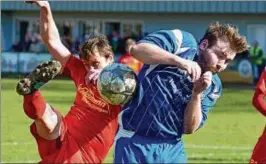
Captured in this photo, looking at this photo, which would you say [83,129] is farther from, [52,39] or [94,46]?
[52,39]

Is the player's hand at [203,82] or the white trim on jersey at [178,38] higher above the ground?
the white trim on jersey at [178,38]

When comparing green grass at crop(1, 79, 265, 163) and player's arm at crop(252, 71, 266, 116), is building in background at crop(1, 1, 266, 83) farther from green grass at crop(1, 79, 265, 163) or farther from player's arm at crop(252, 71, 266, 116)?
player's arm at crop(252, 71, 266, 116)

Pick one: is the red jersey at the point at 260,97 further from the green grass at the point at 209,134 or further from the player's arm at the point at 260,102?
the green grass at the point at 209,134

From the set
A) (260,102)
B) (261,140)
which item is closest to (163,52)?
(260,102)

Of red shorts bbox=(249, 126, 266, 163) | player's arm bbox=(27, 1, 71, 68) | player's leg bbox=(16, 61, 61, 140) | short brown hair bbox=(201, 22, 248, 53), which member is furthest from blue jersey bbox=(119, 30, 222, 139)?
red shorts bbox=(249, 126, 266, 163)

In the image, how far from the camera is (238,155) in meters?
12.5

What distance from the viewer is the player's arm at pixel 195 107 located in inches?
205

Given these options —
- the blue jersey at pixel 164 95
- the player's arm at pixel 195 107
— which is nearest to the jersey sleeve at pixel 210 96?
the player's arm at pixel 195 107

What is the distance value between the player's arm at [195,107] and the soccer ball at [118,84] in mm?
409

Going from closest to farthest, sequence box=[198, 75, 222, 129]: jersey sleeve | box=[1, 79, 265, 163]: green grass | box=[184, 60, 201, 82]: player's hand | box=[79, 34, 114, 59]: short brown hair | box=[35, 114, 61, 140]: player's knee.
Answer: box=[184, 60, 201, 82]: player's hand < box=[198, 75, 222, 129]: jersey sleeve < box=[35, 114, 61, 140]: player's knee < box=[79, 34, 114, 59]: short brown hair < box=[1, 79, 265, 163]: green grass

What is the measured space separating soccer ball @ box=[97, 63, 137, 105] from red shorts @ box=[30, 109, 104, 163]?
Result: 4.11ft

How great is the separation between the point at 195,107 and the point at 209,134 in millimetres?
10083

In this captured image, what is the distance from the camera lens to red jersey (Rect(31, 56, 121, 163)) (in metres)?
6.95

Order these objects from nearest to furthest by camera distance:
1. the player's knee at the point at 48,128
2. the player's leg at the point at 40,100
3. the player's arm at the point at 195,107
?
the player's arm at the point at 195,107
the player's leg at the point at 40,100
the player's knee at the point at 48,128
